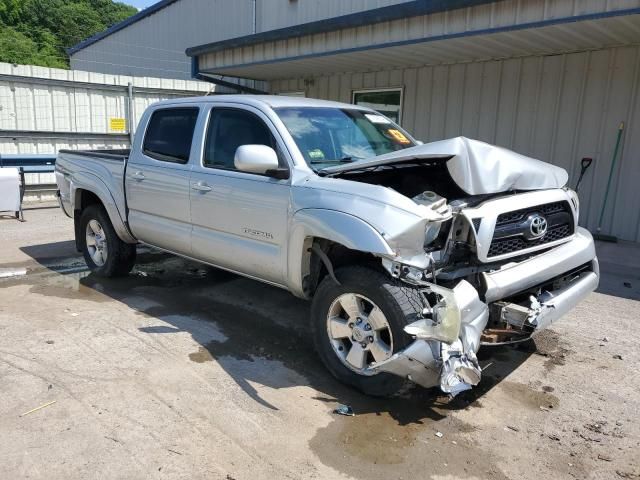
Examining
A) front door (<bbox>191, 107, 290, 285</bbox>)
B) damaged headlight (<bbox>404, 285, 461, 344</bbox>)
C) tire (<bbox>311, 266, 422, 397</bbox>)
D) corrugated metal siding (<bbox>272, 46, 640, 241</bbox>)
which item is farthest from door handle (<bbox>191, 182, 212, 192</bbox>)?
corrugated metal siding (<bbox>272, 46, 640, 241</bbox>)

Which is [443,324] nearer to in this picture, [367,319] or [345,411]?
[367,319]

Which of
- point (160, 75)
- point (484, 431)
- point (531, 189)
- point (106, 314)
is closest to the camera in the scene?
point (484, 431)

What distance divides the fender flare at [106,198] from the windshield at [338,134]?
2.38 metres

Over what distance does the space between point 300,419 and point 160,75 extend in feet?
62.0

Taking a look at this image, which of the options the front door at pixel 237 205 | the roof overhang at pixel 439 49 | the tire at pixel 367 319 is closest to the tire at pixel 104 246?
the front door at pixel 237 205

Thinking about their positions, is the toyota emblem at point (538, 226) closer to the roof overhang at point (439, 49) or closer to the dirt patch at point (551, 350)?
the dirt patch at point (551, 350)

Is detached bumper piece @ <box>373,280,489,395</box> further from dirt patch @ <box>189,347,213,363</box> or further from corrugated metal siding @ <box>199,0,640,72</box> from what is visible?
corrugated metal siding @ <box>199,0,640,72</box>

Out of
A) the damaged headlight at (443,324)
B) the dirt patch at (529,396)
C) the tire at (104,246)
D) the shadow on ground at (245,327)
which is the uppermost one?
the damaged headlight at (443,324)

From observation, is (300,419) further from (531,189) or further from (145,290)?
(145,290)

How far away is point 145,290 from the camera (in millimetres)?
5863

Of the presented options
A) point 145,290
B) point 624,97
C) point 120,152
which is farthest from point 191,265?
point 624,97

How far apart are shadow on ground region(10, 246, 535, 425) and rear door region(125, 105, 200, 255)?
0.64 metres

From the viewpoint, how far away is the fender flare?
5.78 meters

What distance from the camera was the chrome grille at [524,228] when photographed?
3.55 meters
